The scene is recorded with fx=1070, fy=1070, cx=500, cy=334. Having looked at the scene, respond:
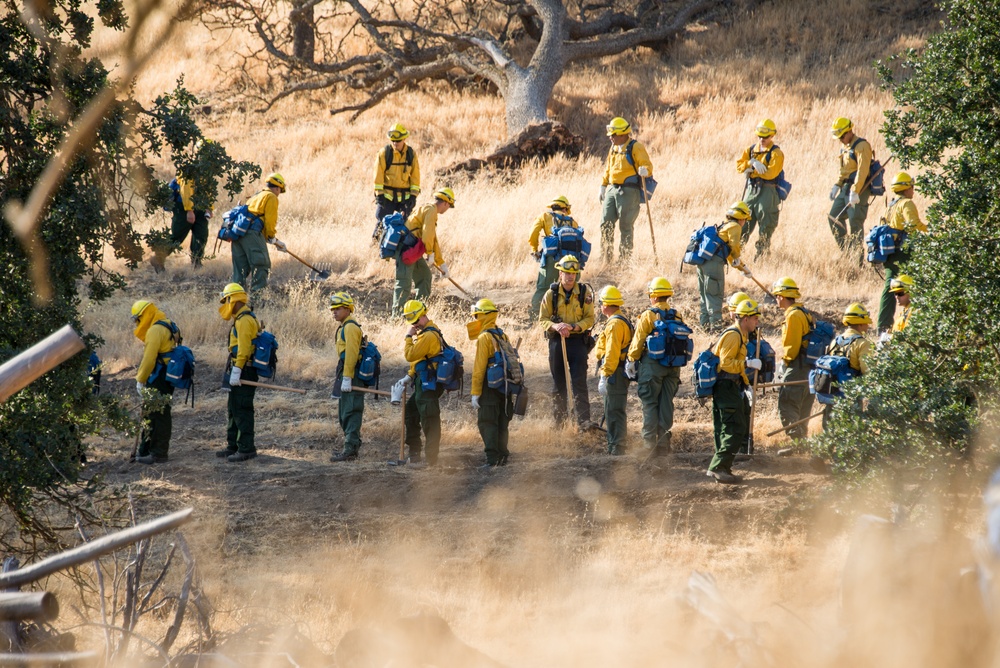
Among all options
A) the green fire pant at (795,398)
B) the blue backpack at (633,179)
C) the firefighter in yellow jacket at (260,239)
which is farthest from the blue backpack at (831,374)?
the firefighter in yellow jacket at (260,239)

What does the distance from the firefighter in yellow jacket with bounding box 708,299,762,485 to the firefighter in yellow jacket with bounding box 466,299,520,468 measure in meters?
2.10

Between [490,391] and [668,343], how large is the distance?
1924mm

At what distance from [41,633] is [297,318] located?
34.2 feet

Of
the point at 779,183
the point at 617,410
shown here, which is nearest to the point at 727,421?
the point at 617,410

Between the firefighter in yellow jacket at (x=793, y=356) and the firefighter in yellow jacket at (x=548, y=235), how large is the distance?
11.1 feet

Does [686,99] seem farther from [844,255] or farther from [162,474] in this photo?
[162,474]

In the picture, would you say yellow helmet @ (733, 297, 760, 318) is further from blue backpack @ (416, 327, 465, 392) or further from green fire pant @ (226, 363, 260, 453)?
green fire pant @ (226, 363, 260, 453)

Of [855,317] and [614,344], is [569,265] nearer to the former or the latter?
[614,344]

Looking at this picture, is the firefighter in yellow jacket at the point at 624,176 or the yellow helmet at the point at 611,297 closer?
the yellow helmet at the point at 611,297

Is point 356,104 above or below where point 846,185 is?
above

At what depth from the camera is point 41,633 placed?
20.2ft

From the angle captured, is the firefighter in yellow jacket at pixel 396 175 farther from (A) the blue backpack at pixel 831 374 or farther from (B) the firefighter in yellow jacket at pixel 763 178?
(A) the blue backpack at pixel 831 374

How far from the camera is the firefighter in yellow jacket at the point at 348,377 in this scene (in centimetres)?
1166

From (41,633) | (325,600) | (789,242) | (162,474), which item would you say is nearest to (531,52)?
(789,242)
